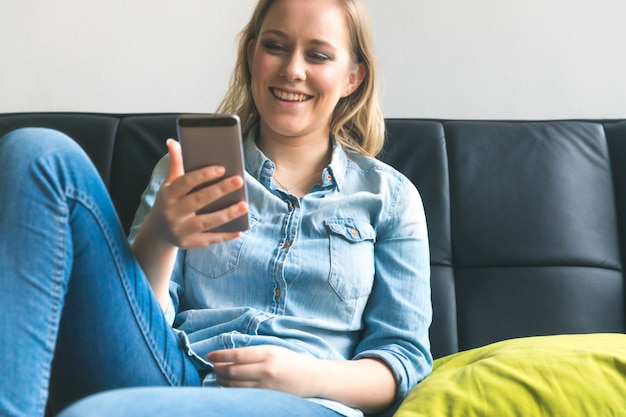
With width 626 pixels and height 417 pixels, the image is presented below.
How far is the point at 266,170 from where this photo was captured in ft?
4.53

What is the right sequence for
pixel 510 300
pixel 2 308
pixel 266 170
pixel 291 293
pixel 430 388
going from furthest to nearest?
pixel 510 300 → pixel 266 170 → pixel 291 293 → pixel 430 388 → pixel 2 308

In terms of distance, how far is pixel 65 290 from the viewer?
912 millimetres

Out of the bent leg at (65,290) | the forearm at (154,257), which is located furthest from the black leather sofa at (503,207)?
the bent leg at (65,290)

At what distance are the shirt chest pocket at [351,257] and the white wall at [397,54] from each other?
683 millimetres

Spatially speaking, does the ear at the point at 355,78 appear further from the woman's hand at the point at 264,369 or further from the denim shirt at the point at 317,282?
the woman's hand at the point at 264,369

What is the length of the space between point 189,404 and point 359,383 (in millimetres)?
362

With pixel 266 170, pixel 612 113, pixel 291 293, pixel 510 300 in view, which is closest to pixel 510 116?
pixel 612 113

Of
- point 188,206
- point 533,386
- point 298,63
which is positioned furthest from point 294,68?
point 533,386

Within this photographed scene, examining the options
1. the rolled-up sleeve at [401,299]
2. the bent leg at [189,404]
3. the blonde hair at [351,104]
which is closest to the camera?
the bent leg at [189,404]

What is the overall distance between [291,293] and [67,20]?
102 centimetres

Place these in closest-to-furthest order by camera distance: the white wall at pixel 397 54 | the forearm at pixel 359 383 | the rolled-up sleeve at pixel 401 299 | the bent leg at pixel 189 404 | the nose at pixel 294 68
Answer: the bent leg at pixel 189 404 < the forearm at pixel 359 383 < the rolled-up sleeve at pixel 401 299 < the nose at pixel 294 68 < the white wall at pixel 397 54

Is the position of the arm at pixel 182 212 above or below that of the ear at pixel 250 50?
below

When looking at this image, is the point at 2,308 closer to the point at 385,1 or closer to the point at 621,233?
the point at 621,233

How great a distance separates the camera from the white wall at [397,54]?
6.13 feet
